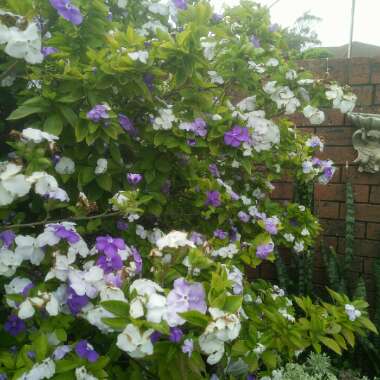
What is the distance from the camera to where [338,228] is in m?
2.68

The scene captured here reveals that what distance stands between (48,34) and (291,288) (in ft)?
6.58

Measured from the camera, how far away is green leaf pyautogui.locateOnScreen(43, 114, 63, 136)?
125 cm

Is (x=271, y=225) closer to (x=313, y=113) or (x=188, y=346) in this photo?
(x=313, y=113)

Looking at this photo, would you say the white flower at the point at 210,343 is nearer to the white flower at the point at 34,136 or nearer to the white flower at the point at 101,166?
the white flower at the point at 34,136

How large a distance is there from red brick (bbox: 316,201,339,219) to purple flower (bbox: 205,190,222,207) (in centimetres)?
125

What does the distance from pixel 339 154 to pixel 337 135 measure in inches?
4.8

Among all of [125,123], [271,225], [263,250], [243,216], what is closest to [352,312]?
[263,250]

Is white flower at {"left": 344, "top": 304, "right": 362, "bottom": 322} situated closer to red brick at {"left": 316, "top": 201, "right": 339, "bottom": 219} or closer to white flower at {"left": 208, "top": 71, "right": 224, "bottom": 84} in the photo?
white flower at {"left": 208, "top": 71, "right": 224, "bottom": 84}

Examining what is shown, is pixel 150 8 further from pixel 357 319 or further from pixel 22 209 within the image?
pixel 357 319

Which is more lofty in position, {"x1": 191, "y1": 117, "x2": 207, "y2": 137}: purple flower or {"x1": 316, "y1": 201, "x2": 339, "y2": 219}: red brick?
{"x1": 191, "y1": 117, "x2": 207, "y2": 137}: purple flower

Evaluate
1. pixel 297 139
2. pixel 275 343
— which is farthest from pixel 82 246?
pixel 297 139

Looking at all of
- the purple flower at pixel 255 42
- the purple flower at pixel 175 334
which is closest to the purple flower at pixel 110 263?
the purple flower at pixel 175 334

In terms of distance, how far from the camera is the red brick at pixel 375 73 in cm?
254

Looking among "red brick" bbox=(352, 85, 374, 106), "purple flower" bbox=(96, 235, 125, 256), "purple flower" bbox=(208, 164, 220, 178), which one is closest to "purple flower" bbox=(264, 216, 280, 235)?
"purple flower" bbox=(208, 164, 220, 178)
